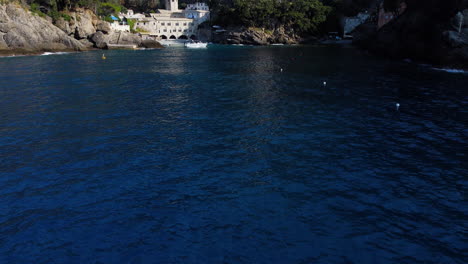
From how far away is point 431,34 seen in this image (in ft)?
196

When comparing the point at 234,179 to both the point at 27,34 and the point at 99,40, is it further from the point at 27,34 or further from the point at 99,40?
the point at 99,40

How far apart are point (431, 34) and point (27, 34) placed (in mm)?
92805

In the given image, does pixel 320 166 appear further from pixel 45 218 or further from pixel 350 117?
pixel 45 218

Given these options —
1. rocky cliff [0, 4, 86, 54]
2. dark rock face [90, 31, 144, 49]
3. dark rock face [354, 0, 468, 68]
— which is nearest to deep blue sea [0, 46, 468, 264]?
dark rock face [354, 0, 468, 68]

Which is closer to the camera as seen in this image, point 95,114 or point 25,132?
point 25,132

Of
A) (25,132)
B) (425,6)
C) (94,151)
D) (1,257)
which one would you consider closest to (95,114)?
(25,132)

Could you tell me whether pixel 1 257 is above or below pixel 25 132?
below

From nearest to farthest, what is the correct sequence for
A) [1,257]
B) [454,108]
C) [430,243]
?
[1,257] < [430,243] < [454,108]

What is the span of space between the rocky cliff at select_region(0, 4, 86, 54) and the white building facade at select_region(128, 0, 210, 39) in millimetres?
56940

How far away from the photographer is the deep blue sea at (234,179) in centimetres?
1269

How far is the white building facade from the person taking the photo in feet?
496

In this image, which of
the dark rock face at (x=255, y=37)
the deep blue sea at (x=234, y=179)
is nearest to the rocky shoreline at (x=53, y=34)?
the dark rock face at (x=255, y=37)

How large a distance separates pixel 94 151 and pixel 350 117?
836 inches

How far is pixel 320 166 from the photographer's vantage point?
1959cm
